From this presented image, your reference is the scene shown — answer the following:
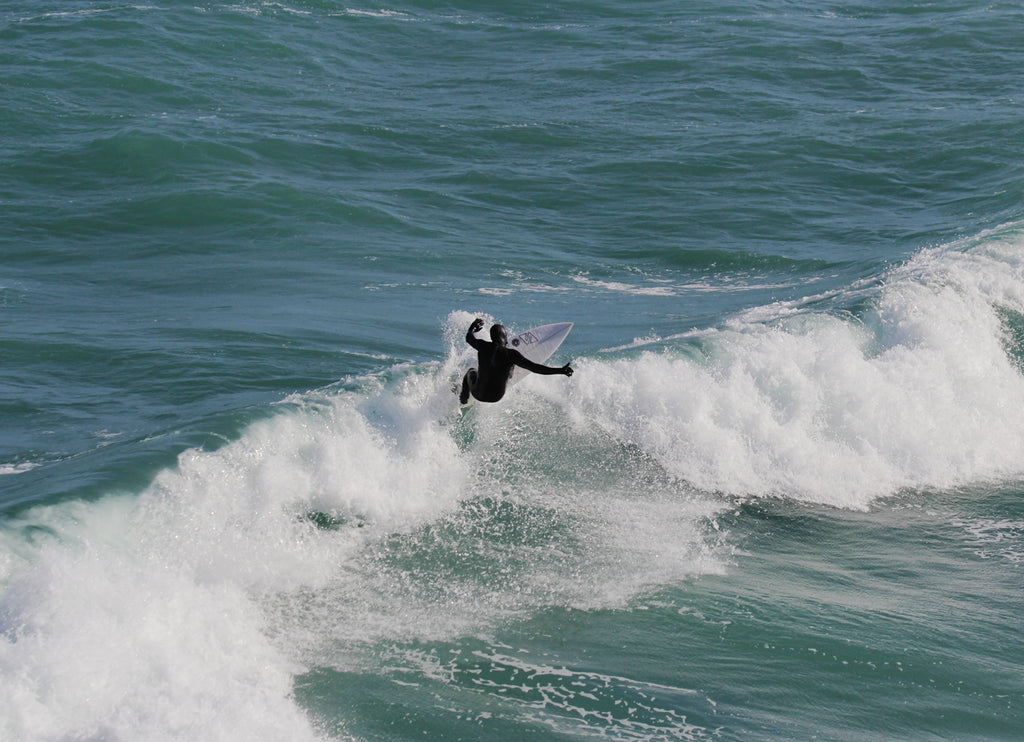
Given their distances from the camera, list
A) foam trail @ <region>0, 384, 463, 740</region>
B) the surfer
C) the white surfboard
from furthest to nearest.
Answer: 1. the white surfboard
2. the surfer
3. foam trail @ <region>0, 384, 463, 740</region>

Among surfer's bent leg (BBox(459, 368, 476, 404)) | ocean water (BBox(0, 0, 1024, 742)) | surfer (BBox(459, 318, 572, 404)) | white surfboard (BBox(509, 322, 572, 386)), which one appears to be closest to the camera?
ocean water (BBox(0, 0, 1024, 742))

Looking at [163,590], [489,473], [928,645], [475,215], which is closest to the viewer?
[163,590]

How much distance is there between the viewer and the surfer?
424 inches

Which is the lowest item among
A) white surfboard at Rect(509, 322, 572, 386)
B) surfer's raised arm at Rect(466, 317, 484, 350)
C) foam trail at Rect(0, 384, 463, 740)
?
foam trail at Rect(0, 384, 463, 740)

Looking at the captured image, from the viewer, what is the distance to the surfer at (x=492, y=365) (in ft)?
35.3

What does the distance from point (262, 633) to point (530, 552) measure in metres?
2.73

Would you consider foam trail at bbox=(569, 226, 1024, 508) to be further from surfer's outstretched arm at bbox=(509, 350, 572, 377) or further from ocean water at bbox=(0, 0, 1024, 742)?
surfer's outstretched arm at bbox=(509, 350, 572, 377)

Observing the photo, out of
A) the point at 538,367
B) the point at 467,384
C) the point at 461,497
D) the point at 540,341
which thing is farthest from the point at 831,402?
the point at 461,497

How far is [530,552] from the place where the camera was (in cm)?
1023

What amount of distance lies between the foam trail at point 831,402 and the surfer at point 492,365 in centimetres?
212

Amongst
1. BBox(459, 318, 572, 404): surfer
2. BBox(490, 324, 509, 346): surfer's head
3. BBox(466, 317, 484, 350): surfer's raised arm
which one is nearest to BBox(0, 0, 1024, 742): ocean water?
BBox(459, 318, 572, 404): surfer

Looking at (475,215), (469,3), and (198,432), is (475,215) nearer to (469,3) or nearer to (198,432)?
(198,432)

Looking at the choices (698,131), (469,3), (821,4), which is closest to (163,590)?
(698,131)

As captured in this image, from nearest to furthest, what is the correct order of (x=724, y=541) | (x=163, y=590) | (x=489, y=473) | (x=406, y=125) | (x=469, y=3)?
(x=163, y=590) < (x=724, y=541) < (x=489, y=473) < (x=406, y=125) < (x=469, y=3)
